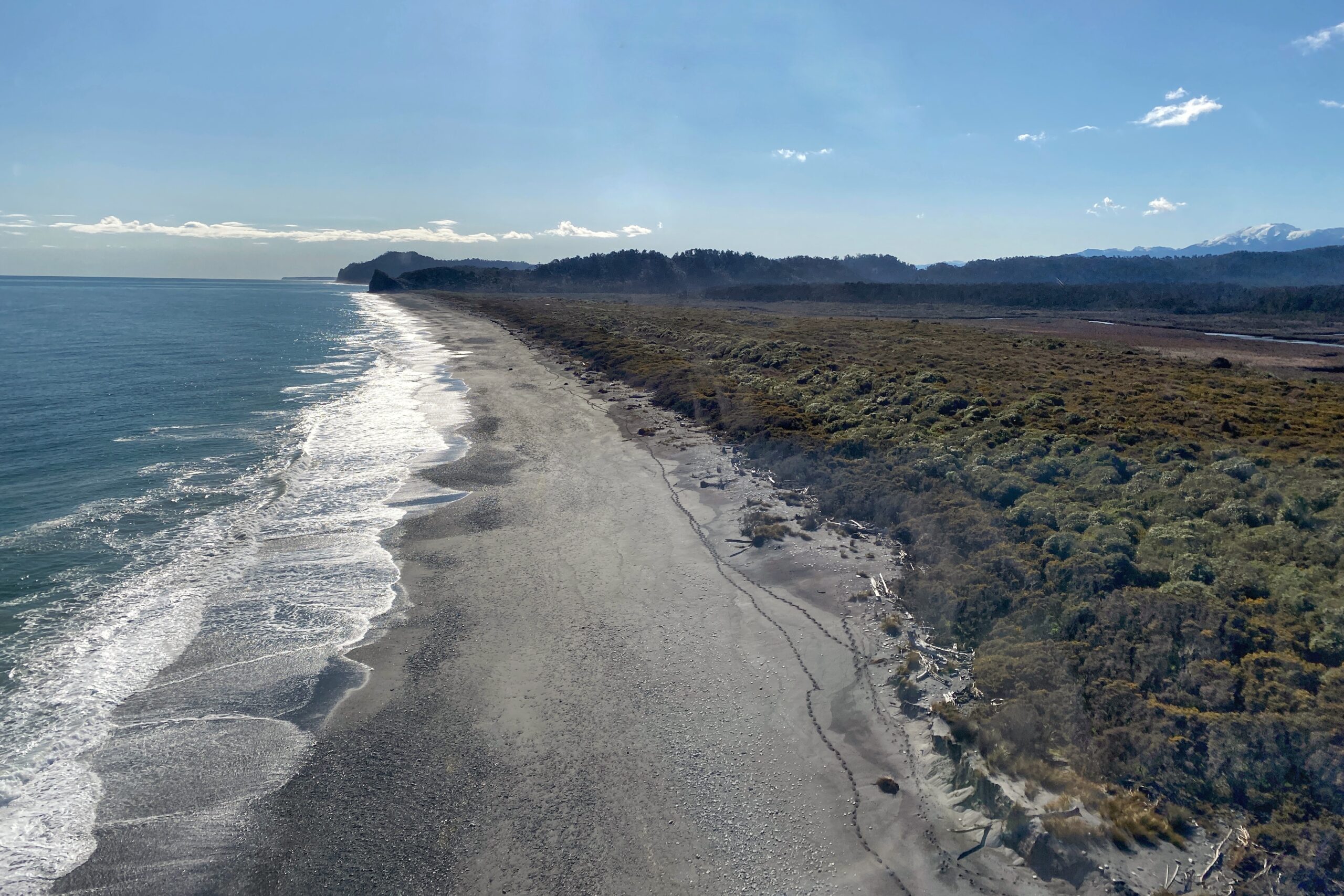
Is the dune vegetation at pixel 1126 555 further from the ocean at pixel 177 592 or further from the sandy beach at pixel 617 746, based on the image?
the ocean at pixel 177 592

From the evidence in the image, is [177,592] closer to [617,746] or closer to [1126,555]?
[617,746]

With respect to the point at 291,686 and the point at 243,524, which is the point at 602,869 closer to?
the point at 291,686

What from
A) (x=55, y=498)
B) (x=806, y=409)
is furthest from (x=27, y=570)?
(x=806, y=409)

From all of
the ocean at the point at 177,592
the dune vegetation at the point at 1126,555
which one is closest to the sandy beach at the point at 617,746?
the ocean at the point at 177,592

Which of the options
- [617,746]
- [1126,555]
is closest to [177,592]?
[617,746]

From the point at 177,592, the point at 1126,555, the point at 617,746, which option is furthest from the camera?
the point at 177,592

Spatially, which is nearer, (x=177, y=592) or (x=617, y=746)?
(x=617, y=746)
